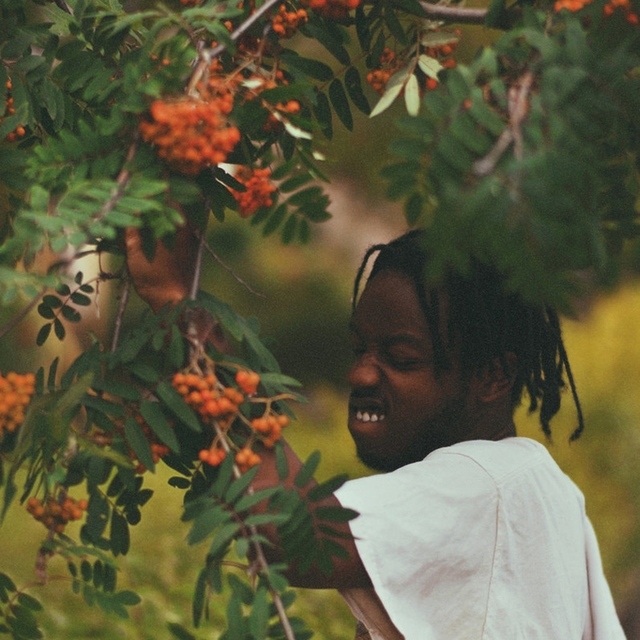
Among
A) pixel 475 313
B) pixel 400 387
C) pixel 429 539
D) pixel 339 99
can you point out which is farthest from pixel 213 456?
pixel 339 99

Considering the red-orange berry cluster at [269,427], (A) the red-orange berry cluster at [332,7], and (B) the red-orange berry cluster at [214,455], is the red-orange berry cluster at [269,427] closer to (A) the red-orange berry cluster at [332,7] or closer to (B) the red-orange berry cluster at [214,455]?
(B) the red-orange berry cluster at [214,455]

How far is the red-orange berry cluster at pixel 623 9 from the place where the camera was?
1.20 metres

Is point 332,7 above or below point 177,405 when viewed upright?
above

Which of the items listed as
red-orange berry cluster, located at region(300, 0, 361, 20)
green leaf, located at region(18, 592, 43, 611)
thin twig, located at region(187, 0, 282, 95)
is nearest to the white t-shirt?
green leaf, located at region(18, 592, 43, 611)

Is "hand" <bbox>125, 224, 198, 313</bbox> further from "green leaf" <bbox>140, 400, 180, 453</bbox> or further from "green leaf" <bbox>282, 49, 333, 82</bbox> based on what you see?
"green leaf" <bbox>282, 49, 333, 82</bbox>

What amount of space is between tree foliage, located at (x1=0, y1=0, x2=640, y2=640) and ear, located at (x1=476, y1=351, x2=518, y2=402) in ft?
1.39

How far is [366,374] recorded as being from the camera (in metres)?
1.65

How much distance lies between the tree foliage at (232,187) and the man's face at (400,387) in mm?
254

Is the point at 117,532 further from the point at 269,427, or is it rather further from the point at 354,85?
the point at 354,85

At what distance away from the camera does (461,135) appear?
1.11 m

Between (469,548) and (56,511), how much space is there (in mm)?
616

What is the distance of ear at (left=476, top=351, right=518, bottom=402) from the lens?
171cm

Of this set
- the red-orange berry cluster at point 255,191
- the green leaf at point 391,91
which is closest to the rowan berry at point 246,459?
the red-orange berry cluster at point 255,191

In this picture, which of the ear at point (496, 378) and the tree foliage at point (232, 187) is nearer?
the tree foliage at point (232, 187)
